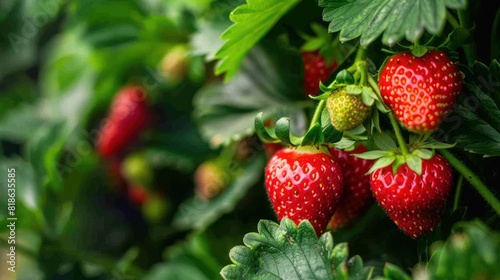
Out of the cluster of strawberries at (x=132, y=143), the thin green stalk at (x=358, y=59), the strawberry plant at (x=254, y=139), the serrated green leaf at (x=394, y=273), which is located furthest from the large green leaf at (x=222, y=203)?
the serrated green leaf at (x=394, y=273)

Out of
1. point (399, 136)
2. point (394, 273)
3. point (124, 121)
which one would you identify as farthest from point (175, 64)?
point (394, 273)

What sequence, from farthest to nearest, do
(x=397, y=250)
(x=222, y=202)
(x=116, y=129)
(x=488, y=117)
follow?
1. (x=116, y=129)
2. (x=222, y=202)
3. (x=397, y=250)
4. (x=488, y=117)

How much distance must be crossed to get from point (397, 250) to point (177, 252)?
536 mm

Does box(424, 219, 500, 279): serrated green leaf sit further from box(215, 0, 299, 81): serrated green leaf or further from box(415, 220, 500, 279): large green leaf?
box(215, 0, 299, 81): serrated green leaf

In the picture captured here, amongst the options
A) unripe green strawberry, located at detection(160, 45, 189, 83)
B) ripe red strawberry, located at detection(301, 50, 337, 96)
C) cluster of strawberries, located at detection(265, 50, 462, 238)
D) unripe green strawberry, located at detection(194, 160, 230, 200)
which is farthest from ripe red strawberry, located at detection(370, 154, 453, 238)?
unripe green strawberry, located at detection(160, 45, 189, 83)

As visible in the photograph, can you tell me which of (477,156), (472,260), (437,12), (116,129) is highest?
(437,12)

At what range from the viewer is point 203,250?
4.03ft

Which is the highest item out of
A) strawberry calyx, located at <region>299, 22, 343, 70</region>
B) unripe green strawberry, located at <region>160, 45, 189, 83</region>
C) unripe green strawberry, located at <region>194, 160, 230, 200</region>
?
strawberry calyx, located at <region>299, 22, 343, 70</region>

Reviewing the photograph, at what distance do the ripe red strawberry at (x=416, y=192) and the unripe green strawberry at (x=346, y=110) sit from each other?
7 centimetres

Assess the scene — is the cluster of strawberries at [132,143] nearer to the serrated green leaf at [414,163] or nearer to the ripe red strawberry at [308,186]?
the ripe red strawberry at [308,186]

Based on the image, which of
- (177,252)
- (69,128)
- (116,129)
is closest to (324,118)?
(177,252)

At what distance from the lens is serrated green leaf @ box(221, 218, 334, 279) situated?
0.69 meters

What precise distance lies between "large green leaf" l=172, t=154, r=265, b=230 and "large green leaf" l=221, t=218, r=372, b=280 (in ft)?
1.48

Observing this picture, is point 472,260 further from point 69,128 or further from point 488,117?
point 69,128
